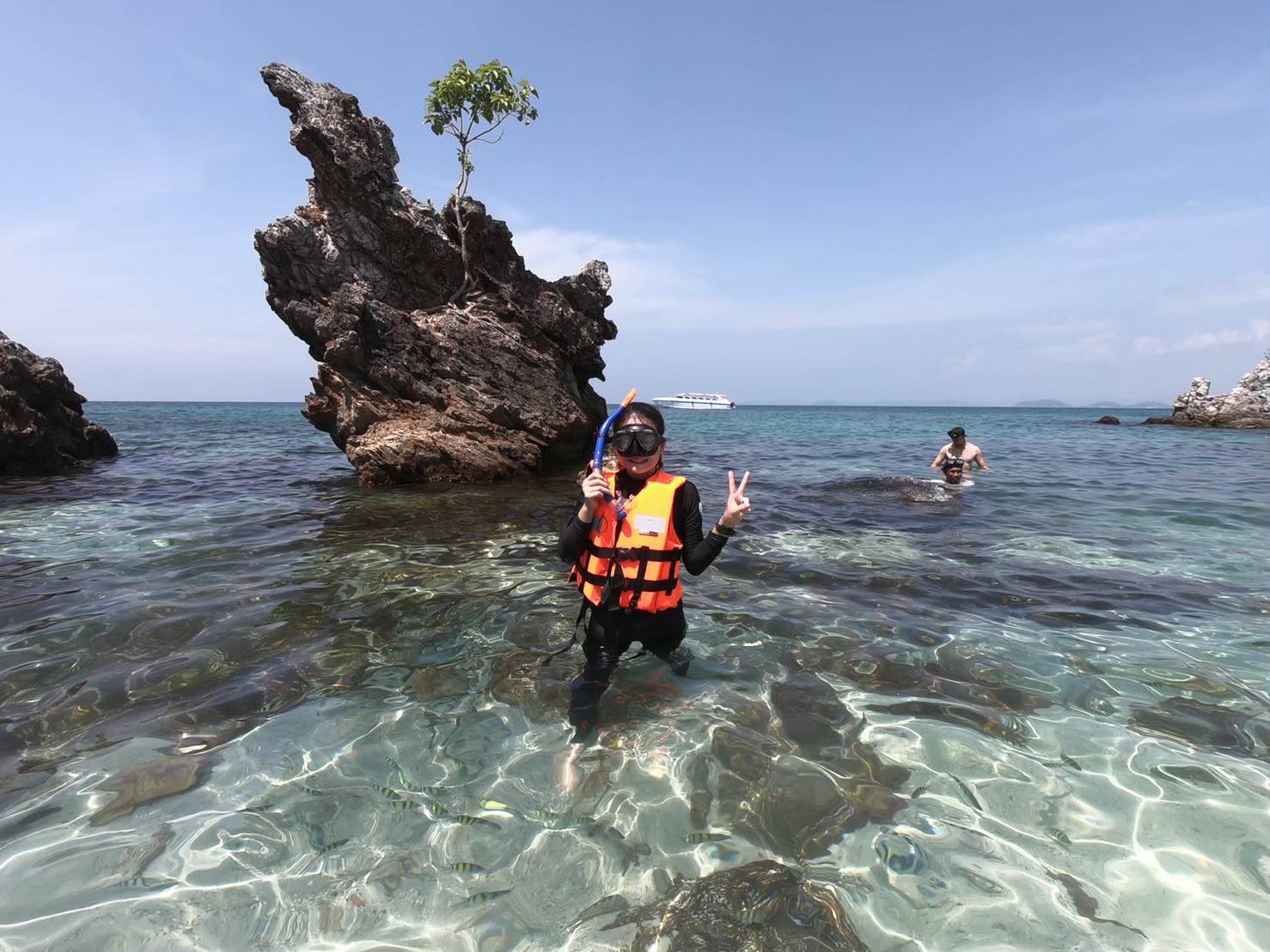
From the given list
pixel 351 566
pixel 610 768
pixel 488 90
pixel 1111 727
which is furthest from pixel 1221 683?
pixel 488 90

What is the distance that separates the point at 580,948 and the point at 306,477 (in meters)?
17.9

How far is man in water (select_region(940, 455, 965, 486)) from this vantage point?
1552 centimetres

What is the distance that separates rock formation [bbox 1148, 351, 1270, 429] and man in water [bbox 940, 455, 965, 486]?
42.8 meters

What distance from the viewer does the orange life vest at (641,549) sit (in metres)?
4.26

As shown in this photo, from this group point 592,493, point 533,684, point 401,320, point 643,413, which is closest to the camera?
point 592,493

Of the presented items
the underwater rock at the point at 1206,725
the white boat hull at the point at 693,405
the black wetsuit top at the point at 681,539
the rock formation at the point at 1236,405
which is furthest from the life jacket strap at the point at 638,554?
the white boat hull at the point at 693,405

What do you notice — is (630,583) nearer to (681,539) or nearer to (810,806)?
(681,539)

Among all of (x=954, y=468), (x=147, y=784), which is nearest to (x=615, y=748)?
(x=147, y=784)

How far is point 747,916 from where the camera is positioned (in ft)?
9.12

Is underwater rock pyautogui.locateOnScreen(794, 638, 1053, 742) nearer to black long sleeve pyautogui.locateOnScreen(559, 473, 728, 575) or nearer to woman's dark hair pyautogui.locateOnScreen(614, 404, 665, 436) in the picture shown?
black long sleeve pyautogui.locateOnScreen(559, 473, 728, 575)

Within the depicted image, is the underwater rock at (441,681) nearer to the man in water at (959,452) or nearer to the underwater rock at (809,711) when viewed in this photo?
the underwater rock at (809,711)

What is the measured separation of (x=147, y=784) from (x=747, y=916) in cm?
382

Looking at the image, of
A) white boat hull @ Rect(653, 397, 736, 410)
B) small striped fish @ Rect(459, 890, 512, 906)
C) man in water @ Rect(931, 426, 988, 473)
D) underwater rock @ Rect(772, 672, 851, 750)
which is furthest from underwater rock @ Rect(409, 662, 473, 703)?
white boat hull @ Rect(653, 397, 736, 410)

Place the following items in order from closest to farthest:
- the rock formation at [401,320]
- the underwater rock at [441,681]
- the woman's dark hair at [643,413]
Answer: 1. the woman's dark hair at [643,413]
2. the underwater rock at [441,681]
3. the rock formation at [401,320]
